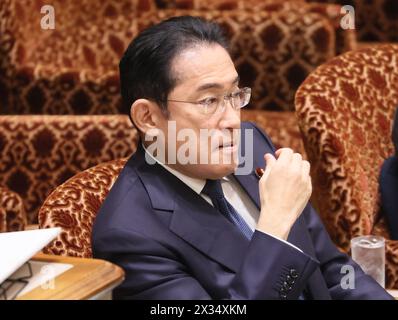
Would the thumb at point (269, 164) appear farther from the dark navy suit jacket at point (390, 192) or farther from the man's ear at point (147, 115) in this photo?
the dark navy suit jacket at point (390, 192)

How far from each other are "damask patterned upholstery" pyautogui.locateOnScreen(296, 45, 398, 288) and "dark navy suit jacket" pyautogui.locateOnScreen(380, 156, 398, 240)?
3 cm

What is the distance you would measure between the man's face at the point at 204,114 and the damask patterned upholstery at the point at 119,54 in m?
1.64

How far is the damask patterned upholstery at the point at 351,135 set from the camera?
214cm

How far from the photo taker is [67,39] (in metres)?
3.66

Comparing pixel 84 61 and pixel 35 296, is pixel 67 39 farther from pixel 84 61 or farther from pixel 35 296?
pixel 35 296

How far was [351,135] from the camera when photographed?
227 centimetres

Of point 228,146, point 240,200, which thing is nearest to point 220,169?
point 228,146

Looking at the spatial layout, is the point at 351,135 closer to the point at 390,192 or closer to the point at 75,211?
the point at 390,192

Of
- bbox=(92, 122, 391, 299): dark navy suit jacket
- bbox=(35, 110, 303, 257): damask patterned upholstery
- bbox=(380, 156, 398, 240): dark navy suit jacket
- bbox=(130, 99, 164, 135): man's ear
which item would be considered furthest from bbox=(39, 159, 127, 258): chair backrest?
bbox=(380, 156, 398, 240): dark navy suit jacket

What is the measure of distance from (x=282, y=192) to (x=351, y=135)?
82 cm

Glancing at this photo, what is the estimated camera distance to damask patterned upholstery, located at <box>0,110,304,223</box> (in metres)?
2.44

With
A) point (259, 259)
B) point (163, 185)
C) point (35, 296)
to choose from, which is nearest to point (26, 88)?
point (163, 185)

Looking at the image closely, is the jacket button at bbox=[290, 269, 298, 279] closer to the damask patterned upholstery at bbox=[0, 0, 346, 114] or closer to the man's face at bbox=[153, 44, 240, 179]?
the man's face at bbox=[153, 44, 240, 179]

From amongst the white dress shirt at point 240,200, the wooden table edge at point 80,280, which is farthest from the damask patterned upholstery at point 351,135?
the wooden table edge at point 80,280
